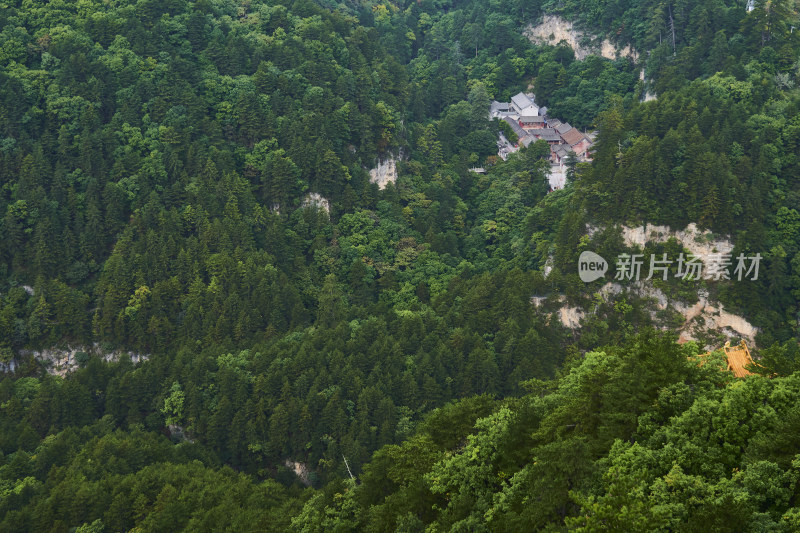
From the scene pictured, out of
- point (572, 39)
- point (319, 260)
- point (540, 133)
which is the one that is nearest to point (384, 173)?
point (319, 260)

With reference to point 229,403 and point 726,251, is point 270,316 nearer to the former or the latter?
point 229,403

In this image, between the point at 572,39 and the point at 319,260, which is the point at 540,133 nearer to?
the point at 572,39

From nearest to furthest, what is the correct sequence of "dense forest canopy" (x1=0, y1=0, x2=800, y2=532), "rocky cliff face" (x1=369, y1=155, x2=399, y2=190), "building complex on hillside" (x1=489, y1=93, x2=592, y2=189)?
"dense forest canopy" (x1=0, y1=0, x2=800, y2=532), "rocky cliff face" (x1=369, y1=155, x2=399, y2=190), "building complex on hillside" (x1=489, y1=93, x2=592, y2=189)

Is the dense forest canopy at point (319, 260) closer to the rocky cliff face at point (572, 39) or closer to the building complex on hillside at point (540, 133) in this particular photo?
the building complex on hillside at point (540, 133)

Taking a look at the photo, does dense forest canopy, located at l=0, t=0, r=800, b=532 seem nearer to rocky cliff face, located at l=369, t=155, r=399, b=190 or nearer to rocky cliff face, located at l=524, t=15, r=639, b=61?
rocky cliff face, located at l=369, t=155, r=399, b=190

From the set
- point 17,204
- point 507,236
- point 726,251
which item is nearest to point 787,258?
point 726,251

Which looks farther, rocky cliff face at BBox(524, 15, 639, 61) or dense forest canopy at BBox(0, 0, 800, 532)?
rocky cliff face at BBox(524, 15, 639, 61)

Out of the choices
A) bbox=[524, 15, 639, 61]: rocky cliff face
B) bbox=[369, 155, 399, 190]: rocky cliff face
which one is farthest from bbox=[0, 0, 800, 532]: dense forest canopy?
bbox=[524, 15, 639, 61]: rocky cliff face

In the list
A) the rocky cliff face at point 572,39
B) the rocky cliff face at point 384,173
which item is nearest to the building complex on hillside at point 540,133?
the rocky cliff face at point 572,39
